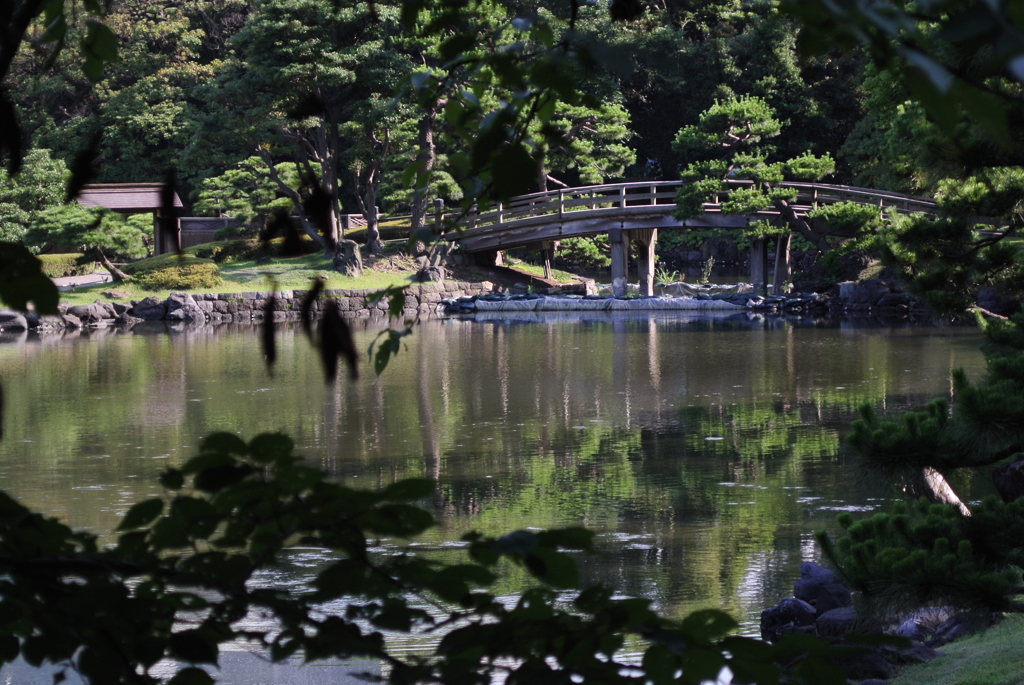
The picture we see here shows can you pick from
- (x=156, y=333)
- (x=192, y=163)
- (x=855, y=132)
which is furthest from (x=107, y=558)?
(x=855, y=132)

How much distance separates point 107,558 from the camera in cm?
106

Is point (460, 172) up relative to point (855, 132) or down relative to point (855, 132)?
down

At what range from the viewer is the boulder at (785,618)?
374 centimetres

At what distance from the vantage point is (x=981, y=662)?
10.2 feet

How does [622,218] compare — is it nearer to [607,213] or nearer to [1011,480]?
[607,213]

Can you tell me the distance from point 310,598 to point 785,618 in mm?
3134

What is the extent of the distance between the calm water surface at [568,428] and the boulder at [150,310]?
20.2 feet

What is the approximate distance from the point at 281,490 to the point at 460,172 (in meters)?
0.54

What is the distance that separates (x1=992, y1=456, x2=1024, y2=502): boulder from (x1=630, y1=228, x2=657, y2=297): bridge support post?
66.0 ft

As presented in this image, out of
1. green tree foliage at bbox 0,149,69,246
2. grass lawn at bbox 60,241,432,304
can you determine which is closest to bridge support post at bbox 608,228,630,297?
grass lawn at bbox 60,241,432,304

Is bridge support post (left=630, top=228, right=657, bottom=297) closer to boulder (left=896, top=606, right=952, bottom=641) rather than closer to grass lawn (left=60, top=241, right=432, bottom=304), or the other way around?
grass lawn (left=60, top=241, right=432, bottom=304)

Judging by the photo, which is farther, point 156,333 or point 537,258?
point 537,258

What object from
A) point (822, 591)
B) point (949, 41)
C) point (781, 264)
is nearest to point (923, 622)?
point (822, 591)

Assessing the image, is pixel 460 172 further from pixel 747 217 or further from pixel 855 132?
pixel 855 132
